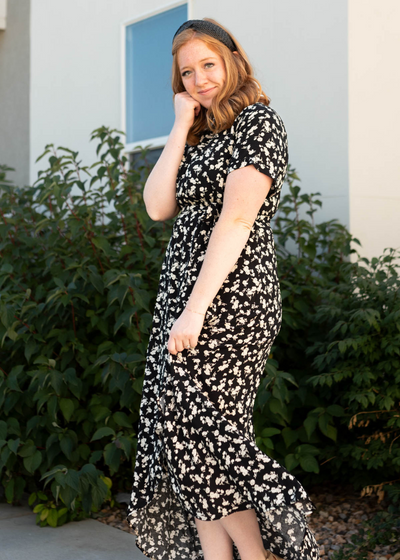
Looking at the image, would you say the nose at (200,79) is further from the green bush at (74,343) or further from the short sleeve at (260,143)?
the green bush at (74,343)

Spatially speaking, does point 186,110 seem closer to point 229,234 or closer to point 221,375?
point 229,234

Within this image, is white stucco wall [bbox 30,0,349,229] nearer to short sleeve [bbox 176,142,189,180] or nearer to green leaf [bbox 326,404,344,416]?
green leaf [bbox 326,404,344,416]

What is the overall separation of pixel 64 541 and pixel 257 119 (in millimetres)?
2152

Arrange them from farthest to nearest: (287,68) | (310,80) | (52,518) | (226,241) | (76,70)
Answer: (76,70)
(287,68)
(310,80)
(52,518)
(226,241)

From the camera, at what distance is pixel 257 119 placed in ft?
7.15

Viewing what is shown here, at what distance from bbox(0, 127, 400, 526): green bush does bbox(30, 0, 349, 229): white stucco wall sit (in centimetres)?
25

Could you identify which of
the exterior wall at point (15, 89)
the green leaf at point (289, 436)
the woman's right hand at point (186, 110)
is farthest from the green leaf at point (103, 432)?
the exterior wall at point (15, 89)

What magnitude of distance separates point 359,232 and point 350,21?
4.06 feet

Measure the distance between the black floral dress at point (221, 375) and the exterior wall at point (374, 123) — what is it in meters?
1.85

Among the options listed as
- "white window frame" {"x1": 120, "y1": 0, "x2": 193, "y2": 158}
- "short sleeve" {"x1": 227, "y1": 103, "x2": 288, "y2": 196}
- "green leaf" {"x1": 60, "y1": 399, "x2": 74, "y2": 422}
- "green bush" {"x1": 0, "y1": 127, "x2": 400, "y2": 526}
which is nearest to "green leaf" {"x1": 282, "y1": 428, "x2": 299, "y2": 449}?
"green bush" {"x1": 0, "y1": 127, "x2": 400, "y2": 526}

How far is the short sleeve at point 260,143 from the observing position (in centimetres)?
212

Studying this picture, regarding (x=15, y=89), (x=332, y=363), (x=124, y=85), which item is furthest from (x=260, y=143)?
(x=15, y=89)

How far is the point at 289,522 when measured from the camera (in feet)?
6.79

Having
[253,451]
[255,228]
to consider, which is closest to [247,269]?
[255,228]
